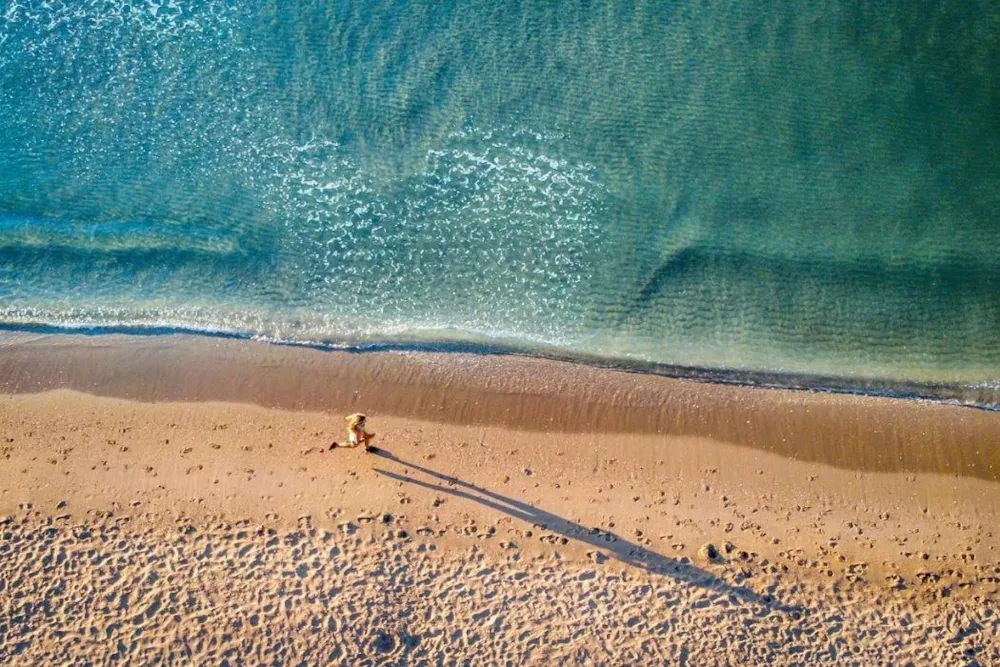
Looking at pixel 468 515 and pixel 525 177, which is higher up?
pixel 525 177

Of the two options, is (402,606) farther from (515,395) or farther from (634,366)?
(634,366)

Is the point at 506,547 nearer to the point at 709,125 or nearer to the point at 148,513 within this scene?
the point at 148,513

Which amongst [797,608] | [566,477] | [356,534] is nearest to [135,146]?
[356,534]

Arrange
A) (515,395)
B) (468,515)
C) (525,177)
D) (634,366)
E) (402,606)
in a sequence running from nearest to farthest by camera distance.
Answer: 1. (402,606)
2. (468,515)
3. (515,395)
4. (634,366)
5. (525,177)

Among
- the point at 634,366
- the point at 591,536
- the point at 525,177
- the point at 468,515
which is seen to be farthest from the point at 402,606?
the point at 525,177

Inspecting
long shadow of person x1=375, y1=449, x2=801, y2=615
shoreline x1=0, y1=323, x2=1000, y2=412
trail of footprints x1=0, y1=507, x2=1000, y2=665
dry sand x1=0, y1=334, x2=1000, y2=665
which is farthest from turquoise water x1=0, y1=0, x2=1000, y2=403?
trail of footprints x1=0, y1=507, x2=1000, y2=665

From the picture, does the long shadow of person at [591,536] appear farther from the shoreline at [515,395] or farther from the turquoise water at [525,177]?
the turquoise water at [525,177]

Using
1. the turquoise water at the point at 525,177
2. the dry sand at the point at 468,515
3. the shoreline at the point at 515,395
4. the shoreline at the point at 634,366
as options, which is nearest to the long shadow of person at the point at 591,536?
the dry sand at the point at 468,515
